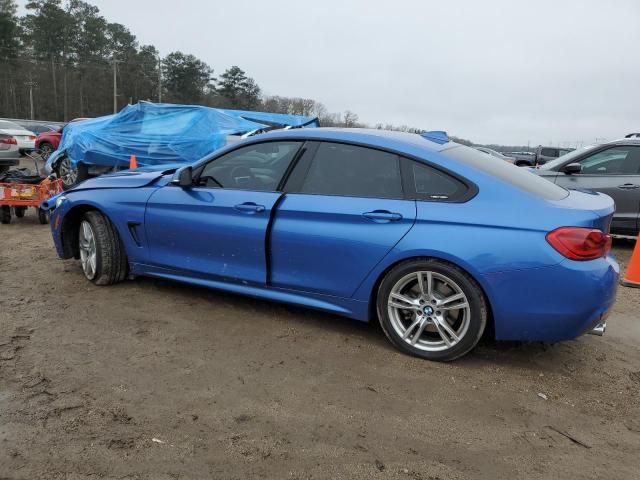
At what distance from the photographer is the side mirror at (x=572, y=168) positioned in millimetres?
7211

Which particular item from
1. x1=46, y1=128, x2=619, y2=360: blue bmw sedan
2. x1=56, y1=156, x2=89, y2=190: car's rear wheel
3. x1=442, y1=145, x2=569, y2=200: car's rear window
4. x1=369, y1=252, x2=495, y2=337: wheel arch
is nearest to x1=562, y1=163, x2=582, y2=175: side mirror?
x1=46, y1=128, x2=619, y2=360: blue bmw sedan

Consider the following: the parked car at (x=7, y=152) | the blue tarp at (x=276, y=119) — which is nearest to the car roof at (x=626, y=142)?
the blue tarp at (x=276, y=119)

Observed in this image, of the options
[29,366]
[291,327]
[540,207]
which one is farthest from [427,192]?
[29,366]

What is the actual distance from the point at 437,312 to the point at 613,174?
17.9 feet

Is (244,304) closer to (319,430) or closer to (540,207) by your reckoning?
(319,430)

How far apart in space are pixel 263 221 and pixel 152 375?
131cm

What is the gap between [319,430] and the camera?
259 centimetres

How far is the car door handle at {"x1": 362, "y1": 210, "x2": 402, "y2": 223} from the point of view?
332 centimetres

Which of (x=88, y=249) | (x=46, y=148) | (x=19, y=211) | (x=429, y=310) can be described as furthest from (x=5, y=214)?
(x=46, y=148)

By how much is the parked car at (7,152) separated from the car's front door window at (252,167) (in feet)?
33.1

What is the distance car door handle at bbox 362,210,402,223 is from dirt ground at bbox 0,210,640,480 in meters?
0.92

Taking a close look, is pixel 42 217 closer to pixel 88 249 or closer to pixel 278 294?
pixel 88 249

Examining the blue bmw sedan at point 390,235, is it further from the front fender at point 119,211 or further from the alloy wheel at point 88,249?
the alloy wheel at point 88,249

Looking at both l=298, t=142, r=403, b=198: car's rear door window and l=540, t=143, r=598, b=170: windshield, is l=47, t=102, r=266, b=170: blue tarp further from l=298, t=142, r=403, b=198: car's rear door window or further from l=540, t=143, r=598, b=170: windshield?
l=298, t=142, r=403, b=198: car's rear door window
